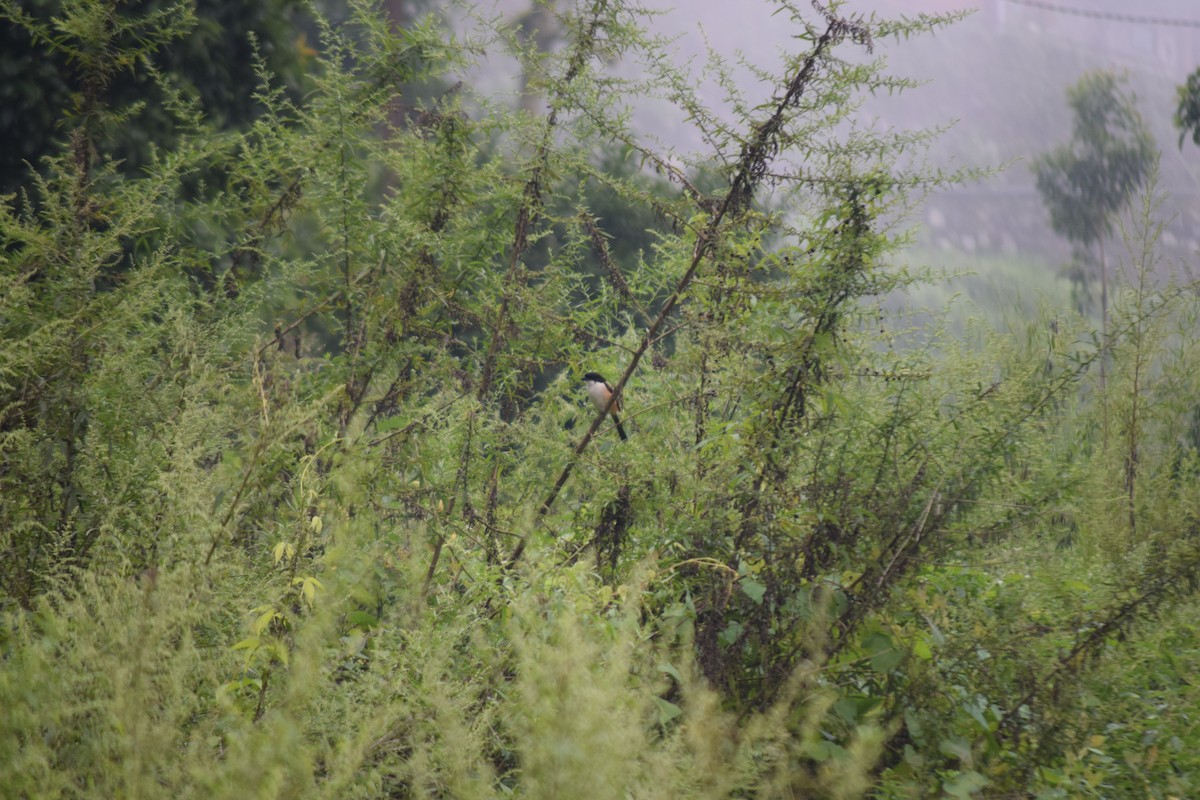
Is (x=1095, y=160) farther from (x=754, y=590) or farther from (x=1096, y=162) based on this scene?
(x=754, y=590)

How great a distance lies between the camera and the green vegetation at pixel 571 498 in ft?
5.62

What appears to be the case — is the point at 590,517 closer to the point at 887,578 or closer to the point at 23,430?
the point at 887,578

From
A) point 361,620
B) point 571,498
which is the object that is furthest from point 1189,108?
point 361,620

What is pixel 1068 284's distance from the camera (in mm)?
16141

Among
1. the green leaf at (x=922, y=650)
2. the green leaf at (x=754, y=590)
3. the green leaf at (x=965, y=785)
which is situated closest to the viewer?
the green leaf at (x=965, y=785)

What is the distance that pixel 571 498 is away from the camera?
3.10 metres

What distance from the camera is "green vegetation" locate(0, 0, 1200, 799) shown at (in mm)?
1712

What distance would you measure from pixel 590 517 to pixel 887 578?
2.82 ft

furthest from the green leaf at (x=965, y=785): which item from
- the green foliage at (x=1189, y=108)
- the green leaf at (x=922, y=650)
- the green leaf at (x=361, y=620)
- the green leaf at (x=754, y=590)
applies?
A: the green foliage at (x=1189, y=108)

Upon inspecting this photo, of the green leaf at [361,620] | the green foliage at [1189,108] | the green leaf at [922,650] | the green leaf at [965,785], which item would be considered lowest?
the green leaf at [361,620]

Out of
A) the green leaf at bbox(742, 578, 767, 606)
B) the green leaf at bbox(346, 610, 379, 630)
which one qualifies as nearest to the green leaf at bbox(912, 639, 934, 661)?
the green leaf at bbox(742, 578, 767, 606)

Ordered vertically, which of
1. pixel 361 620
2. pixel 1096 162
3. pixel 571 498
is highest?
pixel 1096 162

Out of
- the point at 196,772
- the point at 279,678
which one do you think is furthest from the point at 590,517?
the point at 196,772

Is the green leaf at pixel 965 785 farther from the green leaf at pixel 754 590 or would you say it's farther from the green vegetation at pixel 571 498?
the green leaf at pixel 754 590
